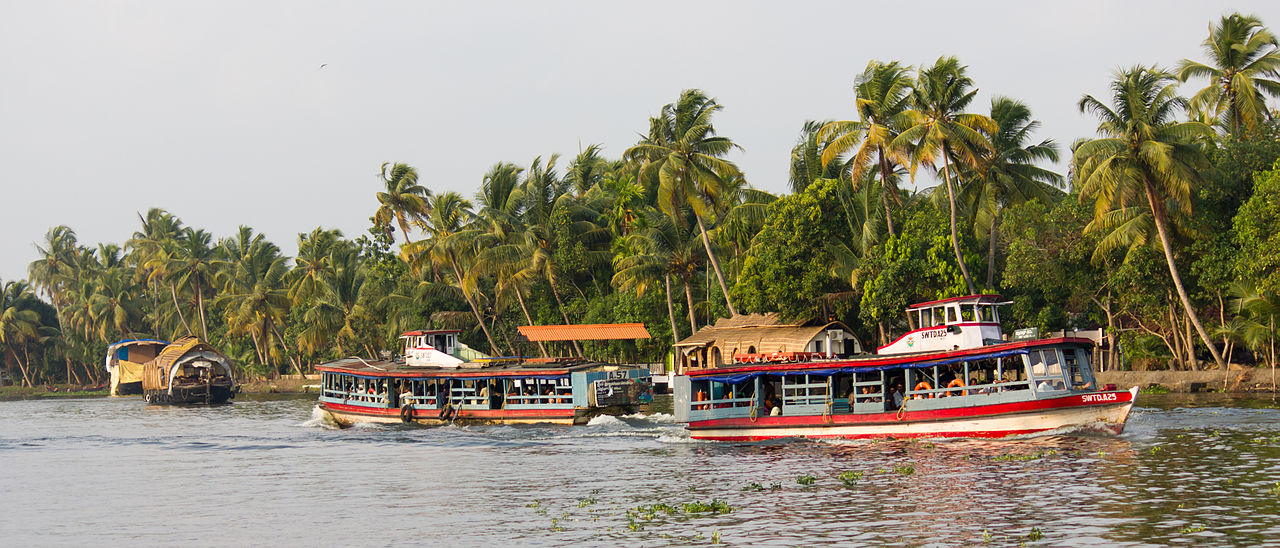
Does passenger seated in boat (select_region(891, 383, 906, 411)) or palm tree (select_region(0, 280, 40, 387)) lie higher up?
palm tree (select_region(0, 280, 40, 387))

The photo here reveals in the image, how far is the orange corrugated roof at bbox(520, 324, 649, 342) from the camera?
192 feet

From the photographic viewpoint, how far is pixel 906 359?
30.2 meters

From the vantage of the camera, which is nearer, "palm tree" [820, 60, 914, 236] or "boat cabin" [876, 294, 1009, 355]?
"boat cabin" [876, 294, 1009, 355]

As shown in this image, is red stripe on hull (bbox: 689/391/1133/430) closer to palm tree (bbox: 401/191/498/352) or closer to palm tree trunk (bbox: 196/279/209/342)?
palm tree (bbox: 401/191/498/352)

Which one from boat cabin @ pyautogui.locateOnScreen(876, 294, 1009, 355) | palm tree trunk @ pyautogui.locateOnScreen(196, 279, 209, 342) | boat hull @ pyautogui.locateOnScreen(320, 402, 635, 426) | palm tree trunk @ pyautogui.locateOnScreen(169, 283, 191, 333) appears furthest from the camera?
palm tree trunk @ pyautogui.locateOnScreen(169, 283, 191, 333)

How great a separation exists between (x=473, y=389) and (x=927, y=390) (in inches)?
761

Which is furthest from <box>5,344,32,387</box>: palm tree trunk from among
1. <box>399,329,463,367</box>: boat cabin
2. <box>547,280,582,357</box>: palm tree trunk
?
<box>399,329,463,367</box>: boat cabin

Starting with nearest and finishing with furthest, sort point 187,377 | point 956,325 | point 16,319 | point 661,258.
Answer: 1. point 956,325
2. point 661,258
3. point 187,377
4. point 16,319

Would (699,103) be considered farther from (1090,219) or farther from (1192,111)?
(1192,111)

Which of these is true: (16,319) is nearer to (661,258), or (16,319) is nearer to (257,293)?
(257,293)

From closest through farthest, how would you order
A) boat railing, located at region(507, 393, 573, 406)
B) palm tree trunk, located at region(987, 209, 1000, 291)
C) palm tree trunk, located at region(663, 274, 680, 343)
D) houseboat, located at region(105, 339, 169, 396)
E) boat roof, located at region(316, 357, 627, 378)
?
boat railing, located at region(507, 393, 573, 406), boat roof, located at region(316, 357, 627, 378), palm tree trunk, located at region(987, 209, 1000, 291), palm tree trunk, located at region(663, 274, 680, 343), houseboat, located at region(105, 339, 169, 396)

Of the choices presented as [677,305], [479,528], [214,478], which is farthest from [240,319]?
[479,528]

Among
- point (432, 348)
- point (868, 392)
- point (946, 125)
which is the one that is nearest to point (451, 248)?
point (432, 348)

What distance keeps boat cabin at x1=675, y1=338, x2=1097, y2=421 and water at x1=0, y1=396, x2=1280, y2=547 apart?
1.23 metres
